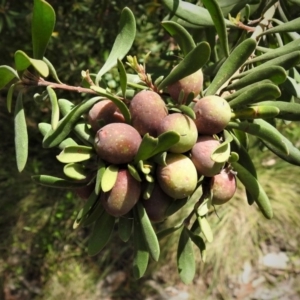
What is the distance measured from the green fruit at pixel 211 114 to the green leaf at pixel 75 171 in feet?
0.55

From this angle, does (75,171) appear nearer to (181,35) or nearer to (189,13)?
(181,35)

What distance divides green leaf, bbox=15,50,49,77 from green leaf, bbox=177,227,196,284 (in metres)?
0.37

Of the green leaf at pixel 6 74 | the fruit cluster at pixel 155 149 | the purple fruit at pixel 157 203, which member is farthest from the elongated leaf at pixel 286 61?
the green leaf at pixel 6 74

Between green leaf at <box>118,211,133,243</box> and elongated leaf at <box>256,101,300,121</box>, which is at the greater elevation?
elongated leaf at <box>256,101,300,121</box>

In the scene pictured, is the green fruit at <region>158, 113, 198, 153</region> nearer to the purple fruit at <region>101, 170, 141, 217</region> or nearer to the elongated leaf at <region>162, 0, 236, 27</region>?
the purple fruit at <region>101, 170, 141, 217</region>

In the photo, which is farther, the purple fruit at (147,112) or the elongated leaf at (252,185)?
the elongated leaf at (252,185)

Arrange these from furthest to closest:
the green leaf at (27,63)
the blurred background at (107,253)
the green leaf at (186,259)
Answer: the blurred background at (107,253)
the green leaf at (186,259)
the green leaf at (27,63)

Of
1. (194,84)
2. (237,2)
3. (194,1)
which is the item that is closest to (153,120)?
(194,84)

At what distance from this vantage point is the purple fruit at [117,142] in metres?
0.60

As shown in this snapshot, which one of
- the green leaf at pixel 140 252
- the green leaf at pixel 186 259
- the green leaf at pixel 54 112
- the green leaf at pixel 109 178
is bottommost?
the green leaf at pixel 186 259

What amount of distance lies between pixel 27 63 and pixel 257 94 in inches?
11.7

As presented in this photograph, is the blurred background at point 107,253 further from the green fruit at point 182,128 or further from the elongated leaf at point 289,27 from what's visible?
the green fruit at point 182,128

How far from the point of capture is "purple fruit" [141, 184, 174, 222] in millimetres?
652

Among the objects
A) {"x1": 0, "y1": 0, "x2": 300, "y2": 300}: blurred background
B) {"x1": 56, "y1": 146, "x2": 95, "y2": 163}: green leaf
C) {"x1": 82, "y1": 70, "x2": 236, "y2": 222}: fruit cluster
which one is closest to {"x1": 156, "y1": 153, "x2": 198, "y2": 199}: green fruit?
{"x1": 82, "y1": 70, "x2": 236, "y2": 222}: fruit cluster
